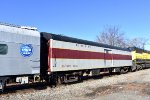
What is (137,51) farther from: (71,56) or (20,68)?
(20,68)

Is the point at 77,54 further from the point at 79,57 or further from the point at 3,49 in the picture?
the point at 3,49

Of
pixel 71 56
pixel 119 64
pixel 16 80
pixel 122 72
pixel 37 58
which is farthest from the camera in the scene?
pixel 122 72

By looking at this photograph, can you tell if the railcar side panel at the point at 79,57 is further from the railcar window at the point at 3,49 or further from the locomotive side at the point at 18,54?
the railcar window at the point at 3,49

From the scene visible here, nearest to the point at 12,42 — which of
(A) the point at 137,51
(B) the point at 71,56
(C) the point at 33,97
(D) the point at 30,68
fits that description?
(D) the point at 30,68

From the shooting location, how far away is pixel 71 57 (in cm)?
2145

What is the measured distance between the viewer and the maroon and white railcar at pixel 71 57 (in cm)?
1864

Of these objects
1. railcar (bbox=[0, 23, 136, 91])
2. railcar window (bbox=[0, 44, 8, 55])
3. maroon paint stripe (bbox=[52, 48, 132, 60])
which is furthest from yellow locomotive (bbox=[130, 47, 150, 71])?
railcar window (bbox=[0, 44, 8, 55])

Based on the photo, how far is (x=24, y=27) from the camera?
16.9 meters

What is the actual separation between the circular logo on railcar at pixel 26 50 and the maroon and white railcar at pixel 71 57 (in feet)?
5.45

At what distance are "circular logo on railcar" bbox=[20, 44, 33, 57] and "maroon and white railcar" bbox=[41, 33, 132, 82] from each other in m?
1.66

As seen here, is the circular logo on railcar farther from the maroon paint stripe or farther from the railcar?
the maroon paint stripe

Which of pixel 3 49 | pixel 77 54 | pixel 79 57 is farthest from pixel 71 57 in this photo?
pixel 3 49

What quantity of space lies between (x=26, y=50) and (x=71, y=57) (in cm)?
548

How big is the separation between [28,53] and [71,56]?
208 inches
